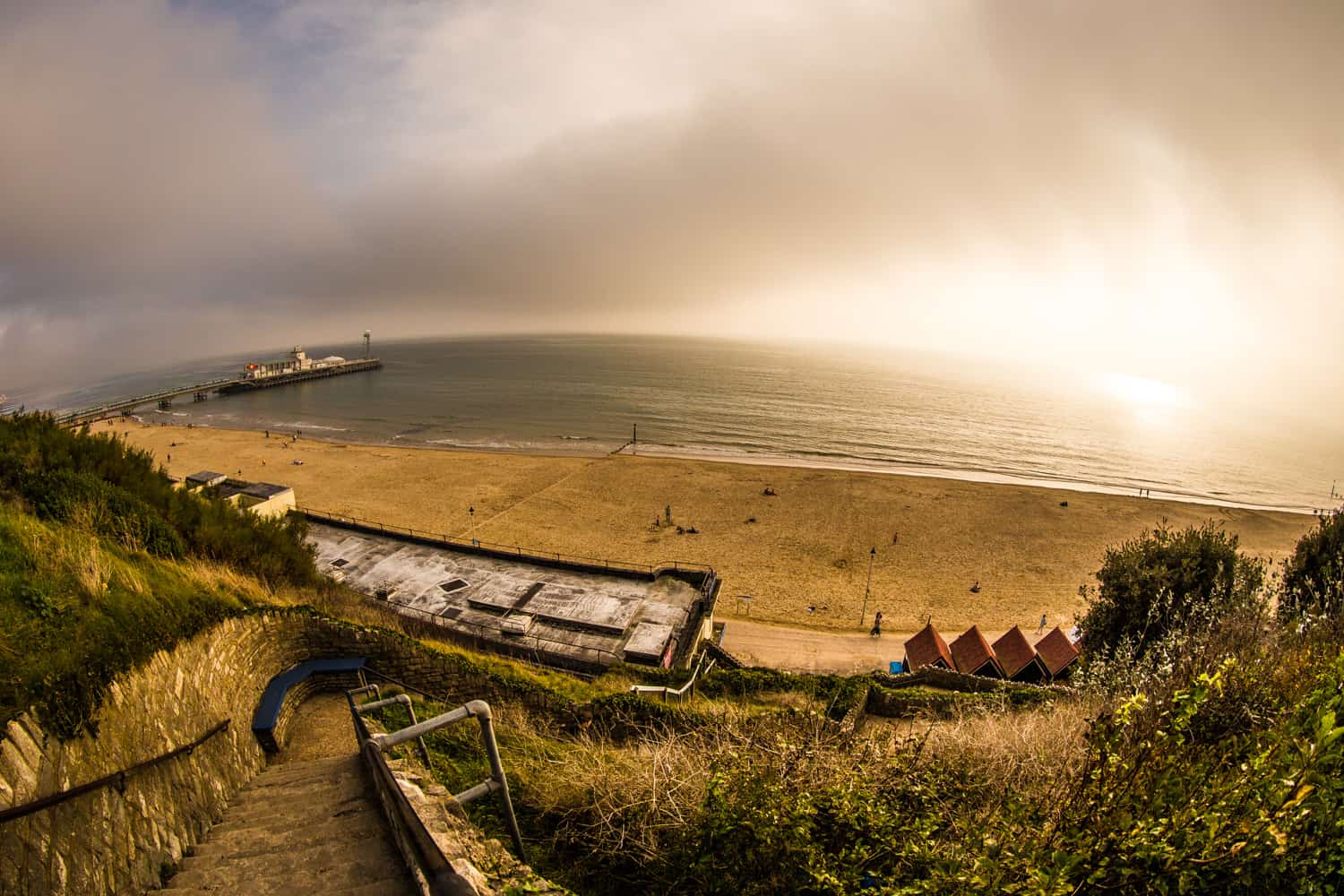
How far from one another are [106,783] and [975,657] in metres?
23.6

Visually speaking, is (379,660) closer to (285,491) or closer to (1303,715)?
(1303,715)

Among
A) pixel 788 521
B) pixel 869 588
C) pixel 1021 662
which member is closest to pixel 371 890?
pixel 1021 662

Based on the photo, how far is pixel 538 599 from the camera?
19.6m

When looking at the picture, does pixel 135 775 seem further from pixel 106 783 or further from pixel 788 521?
pixel 788 521

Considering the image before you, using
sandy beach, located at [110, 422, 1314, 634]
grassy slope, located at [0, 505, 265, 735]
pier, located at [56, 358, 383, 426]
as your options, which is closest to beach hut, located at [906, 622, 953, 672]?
sandy beach, located at [110, 422, 1314, 634]

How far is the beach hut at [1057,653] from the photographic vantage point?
19656 mm

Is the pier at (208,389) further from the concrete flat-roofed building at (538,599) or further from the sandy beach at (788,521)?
the concrete flat-roofed building at (538,599)

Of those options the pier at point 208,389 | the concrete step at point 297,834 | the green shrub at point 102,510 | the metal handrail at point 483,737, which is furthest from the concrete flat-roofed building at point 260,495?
the pier at point 208,389

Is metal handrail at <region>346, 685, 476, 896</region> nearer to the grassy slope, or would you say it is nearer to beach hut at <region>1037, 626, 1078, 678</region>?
the grassy slope

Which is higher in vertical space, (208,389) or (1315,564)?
(208,389)

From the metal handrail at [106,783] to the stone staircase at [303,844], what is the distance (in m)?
0.95

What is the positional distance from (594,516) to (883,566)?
2059cm

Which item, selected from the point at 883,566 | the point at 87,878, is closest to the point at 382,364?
the point at 883,566

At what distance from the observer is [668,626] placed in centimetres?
1828
